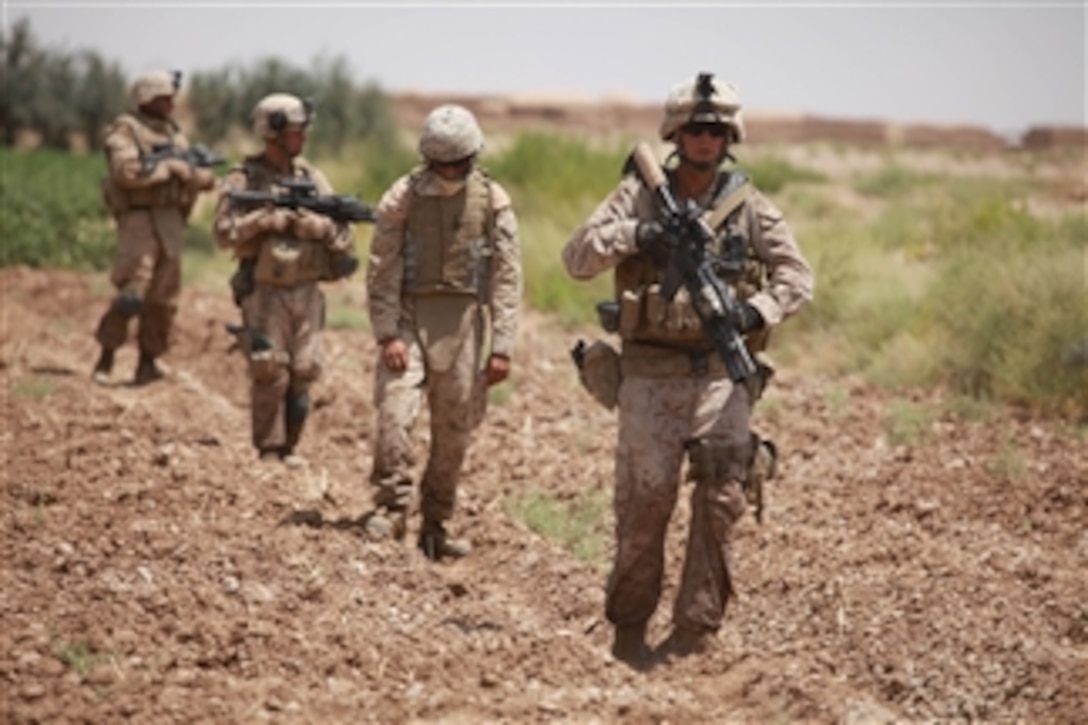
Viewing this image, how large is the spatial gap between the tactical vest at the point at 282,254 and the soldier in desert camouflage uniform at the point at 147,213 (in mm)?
2364

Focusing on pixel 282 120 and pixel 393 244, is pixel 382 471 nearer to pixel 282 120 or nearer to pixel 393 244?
pixel 393 244

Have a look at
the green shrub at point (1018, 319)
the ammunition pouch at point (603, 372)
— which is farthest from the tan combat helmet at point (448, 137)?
the green shrub at point (1018, 319)

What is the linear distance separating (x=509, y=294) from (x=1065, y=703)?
3041 millimetres

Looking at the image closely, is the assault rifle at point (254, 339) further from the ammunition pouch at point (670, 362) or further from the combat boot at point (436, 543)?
the ammunition pouch at point (670, 362)

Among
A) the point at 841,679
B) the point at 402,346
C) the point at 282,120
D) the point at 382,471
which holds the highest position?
the point at 282,120

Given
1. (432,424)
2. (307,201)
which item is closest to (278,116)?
(307,201)

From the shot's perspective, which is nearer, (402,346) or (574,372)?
(402,346)

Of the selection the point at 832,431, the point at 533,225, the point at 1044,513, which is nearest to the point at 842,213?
the point at 533,225

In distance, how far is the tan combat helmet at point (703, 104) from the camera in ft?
21.0

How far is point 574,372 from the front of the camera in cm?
1366

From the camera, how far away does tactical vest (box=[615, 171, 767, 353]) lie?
6391 millimetres

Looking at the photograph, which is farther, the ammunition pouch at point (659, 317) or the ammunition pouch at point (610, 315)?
the ammunition pouch at point (610, 315)

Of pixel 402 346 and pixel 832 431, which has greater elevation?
pixel 402 346

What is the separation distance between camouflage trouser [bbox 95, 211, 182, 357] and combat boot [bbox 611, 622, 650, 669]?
6181 mm
